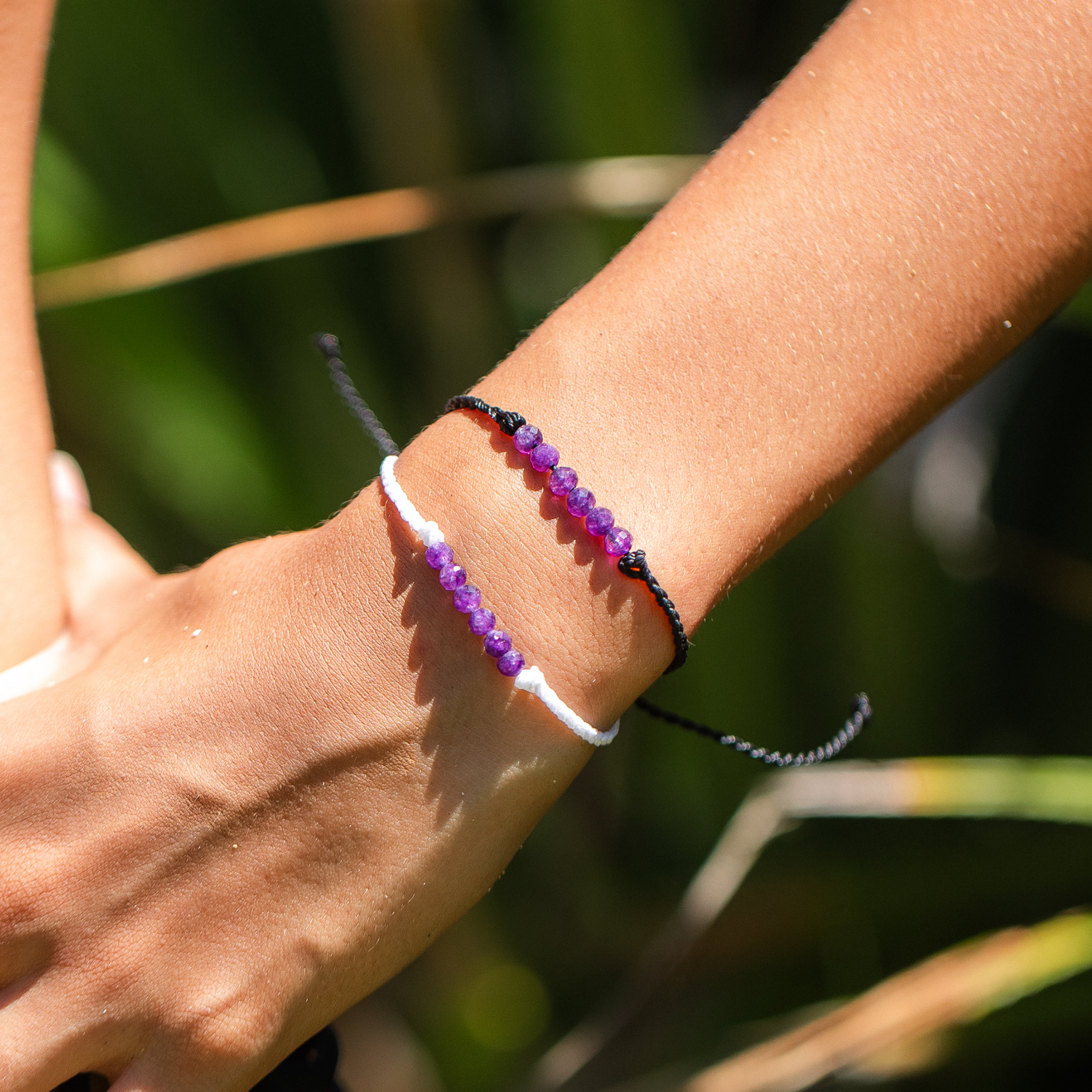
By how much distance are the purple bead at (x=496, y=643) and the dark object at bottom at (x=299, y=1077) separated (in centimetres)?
28

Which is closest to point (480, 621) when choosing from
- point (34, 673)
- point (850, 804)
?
point (34, 673)

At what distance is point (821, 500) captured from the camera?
1.55 ft

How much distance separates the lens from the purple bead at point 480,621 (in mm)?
427

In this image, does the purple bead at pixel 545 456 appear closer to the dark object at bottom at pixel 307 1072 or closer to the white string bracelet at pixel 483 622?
the white string bracelet at pixel 483 622

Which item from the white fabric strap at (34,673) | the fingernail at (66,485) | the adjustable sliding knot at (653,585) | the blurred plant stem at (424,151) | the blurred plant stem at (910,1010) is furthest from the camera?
the blurred plant stem at (424,151)

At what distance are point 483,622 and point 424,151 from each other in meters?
0.72

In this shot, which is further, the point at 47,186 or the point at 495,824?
the point at 47,186

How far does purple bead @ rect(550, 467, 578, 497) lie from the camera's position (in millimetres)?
427

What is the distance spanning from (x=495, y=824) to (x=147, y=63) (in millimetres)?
876

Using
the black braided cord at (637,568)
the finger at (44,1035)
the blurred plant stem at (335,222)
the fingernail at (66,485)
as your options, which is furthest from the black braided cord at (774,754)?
the blurred plant stem at (335,222)

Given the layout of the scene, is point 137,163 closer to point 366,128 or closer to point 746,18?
point 366,128

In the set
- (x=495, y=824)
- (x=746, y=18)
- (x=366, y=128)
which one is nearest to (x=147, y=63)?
(x=366, y=128)

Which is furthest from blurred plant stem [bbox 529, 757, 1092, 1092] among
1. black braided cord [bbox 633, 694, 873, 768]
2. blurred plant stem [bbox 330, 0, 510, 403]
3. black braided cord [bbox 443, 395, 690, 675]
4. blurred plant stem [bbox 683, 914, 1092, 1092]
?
blurred plant stem [bbox 330, 0, 510, 403]

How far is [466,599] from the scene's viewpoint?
43 cm
